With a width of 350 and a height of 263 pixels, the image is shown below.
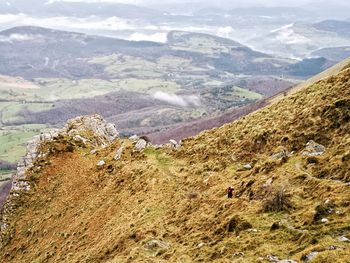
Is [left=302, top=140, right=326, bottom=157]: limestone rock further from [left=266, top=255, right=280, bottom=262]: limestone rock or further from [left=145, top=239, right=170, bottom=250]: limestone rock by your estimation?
[left=266, top=255, right=280, bottom=262]: limestone rock

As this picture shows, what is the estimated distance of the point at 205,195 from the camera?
149 feet

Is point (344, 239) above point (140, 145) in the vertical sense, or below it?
above

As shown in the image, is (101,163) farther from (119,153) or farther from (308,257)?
(308,257)

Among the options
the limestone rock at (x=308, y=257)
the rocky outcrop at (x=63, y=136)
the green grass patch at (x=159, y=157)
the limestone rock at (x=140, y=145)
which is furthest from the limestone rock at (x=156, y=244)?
the rocky outcrop at (x=63, y=136)

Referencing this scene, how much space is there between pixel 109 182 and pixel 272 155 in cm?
2223

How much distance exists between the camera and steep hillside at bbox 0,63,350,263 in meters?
32.0

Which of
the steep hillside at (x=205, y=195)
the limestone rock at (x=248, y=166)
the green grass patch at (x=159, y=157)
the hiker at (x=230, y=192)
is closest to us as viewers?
the steep hillside at (x=205, y=195)

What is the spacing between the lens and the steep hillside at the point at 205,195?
32000 millimetres

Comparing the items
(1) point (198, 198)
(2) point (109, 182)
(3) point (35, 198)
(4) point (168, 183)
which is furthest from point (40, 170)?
(1) point (198, 198)

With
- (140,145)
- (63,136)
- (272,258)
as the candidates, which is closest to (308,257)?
(272,258)

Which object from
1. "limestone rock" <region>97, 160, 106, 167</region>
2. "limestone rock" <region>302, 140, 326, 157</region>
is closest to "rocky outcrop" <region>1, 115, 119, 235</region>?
"limestone rock" <region>97, 160, 106, 167</region>

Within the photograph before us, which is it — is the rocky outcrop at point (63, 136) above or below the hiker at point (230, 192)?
below

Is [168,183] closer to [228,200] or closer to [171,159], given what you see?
[171,159]

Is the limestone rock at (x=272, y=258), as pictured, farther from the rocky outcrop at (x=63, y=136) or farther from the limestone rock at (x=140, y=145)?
the rocky outcrop at (x=63, y=136)
